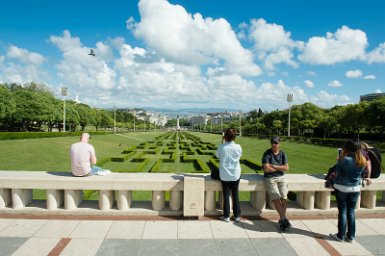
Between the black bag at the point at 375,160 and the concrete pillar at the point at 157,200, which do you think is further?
the concrete pillar at the point at 157,200

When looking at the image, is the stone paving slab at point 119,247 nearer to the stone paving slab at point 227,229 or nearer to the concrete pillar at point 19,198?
the stone paving slab at point 227,229

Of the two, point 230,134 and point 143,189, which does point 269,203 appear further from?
point 143,189

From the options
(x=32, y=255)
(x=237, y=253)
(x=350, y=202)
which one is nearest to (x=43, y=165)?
(x=32, y=255)

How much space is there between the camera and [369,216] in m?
6.93

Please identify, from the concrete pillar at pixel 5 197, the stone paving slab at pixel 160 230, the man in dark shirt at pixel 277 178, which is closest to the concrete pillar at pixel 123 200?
the stone paving slab at pixel 160 230

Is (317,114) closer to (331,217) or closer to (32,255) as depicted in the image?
(331,217)

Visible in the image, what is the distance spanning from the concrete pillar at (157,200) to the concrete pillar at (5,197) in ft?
11.2

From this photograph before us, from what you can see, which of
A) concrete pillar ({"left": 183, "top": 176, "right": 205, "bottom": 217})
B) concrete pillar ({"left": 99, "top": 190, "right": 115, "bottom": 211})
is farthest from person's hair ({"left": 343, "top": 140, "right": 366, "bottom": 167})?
concrete pillar ({"left": 99, "top": 190, "right": 115, "bottom": 211})

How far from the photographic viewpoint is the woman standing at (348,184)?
546cm

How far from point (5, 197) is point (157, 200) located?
355 cm

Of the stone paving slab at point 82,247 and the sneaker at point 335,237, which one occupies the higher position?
the sneaker at point 335,237

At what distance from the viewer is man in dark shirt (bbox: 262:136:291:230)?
239 inches

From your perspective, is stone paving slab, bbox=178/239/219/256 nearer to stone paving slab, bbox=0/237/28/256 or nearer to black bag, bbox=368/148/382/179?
stone paving slab, bbox=0/237/28/256

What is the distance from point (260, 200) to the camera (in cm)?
682
